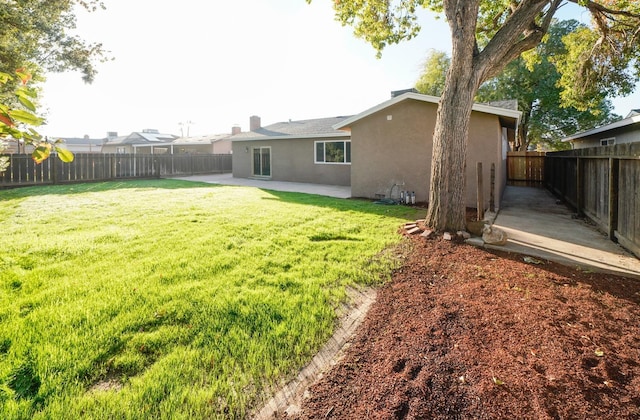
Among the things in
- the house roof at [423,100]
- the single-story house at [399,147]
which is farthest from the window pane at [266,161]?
the house roof at [423,100]

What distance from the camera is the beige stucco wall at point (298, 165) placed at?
1574 centimetres

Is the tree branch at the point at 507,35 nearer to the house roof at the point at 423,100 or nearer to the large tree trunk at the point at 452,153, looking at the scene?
the large tree trunk at the point at 452,153

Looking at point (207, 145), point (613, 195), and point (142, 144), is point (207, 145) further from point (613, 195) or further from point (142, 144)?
point (613, 195)

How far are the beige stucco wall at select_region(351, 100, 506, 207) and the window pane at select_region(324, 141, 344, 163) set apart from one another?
12.7ft

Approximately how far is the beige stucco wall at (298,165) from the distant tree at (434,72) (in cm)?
1728

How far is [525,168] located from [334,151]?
11.3m

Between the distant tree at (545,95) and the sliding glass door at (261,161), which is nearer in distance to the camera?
the sliding glass door at (261,161)

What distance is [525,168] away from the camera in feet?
59.2

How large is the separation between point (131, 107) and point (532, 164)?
243 feet

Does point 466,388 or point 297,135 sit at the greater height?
point 297,135

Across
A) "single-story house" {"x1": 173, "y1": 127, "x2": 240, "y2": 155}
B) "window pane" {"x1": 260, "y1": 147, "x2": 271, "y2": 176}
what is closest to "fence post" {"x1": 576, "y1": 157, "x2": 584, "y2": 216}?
"window pane" {"x1": 260, "y1": 147, "x2": 271, "y2": 176}

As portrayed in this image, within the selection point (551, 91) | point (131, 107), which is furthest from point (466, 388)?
point (131, 107)

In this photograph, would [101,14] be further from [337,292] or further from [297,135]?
[337,292]

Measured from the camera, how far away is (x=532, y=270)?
427 centimetres
